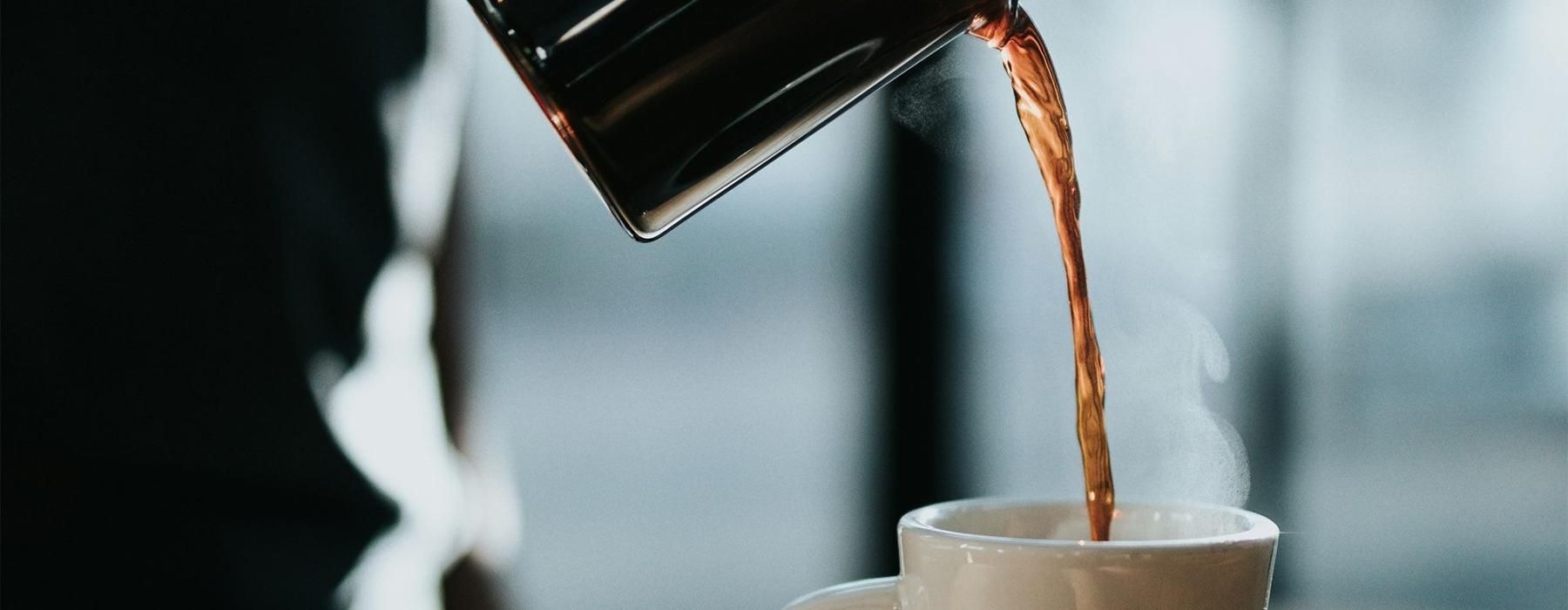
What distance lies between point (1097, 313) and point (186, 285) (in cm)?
95

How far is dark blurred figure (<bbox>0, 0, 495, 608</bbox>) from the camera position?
4.37 feet

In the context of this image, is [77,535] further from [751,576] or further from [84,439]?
[751,576]

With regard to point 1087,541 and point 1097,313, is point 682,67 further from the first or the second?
point 1097,313

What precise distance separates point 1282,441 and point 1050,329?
0.91 feet

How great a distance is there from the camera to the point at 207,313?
4.63ft

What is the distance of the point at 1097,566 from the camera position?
0.38m

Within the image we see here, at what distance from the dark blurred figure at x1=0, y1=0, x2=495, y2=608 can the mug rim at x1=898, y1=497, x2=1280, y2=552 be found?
45.3 inches

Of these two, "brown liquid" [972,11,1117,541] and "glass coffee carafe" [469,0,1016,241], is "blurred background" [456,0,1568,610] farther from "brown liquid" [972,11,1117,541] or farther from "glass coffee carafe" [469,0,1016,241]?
"glass coffee carafe" [469,0,1016,241]

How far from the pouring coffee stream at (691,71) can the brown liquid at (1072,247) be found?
6 centimetres

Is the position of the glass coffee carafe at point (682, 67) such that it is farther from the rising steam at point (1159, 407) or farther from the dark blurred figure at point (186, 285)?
the dark blurred figure at point (186, 285)

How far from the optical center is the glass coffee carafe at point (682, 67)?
36 centimetres

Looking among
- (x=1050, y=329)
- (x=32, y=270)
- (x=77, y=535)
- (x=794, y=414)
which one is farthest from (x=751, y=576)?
(x=32, y=270)

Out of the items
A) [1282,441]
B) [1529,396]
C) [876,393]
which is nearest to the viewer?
[1529,396]

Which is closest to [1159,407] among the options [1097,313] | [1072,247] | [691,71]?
[1097,313]
